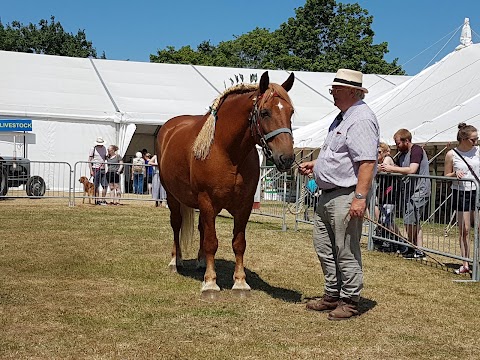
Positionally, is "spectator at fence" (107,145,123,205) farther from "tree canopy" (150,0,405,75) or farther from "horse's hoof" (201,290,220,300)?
"tree canopy" (150,0,405,75)

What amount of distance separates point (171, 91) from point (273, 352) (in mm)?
20967

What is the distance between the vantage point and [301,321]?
15.7 ft

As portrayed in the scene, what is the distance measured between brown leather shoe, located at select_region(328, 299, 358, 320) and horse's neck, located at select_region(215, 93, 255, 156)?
5.22 ft

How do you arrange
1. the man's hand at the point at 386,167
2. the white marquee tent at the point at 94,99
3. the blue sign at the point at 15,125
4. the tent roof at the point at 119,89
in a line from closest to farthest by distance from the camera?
1. the man's hand at the point at 386,167
2. the blue sign at the point at 15,125
3. the white marquee tent at the point at 94,99
4. the tent roof at the point at 119,89

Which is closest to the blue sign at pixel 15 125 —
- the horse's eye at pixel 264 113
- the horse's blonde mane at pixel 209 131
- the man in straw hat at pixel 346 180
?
the horse's blonde mane at pixel 209 131

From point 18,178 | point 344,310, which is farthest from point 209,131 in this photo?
point 18,178

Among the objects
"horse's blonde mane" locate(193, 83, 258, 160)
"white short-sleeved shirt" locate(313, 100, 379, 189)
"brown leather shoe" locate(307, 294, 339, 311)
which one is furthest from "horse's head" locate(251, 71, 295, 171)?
"brown leather shoe" locate(307, 294, 339, 311)

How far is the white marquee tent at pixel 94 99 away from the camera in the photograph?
20.7 meters

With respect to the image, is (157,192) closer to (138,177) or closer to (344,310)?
(138,177)

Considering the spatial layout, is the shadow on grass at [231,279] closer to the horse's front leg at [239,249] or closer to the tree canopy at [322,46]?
the horse's front leg at [239,249]

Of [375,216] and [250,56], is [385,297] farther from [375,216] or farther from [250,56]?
[250,56]

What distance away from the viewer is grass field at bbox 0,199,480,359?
4.04 metres

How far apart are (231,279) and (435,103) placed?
1001 cm

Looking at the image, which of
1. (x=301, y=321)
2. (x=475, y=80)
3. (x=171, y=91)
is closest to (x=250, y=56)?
(x=171, y=91)
